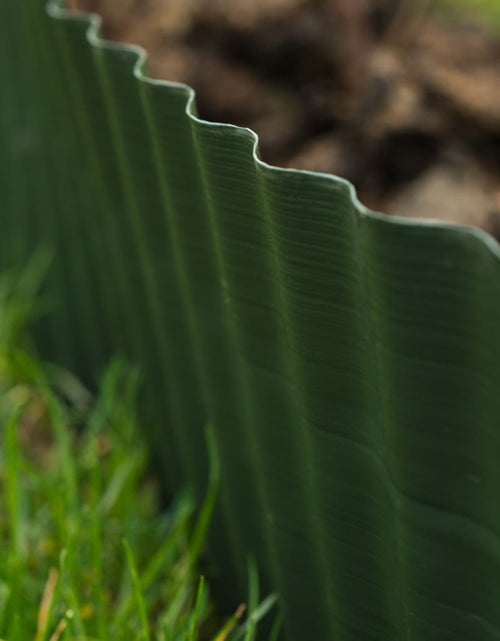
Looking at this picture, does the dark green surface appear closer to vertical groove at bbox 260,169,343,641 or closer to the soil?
vertical groove at bbox 260,169,343,641

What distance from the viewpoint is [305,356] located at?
3.51ft

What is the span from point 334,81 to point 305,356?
152 cm

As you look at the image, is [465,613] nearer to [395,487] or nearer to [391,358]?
[395,487]

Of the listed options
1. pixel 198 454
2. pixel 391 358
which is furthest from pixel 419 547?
pixel 198 454

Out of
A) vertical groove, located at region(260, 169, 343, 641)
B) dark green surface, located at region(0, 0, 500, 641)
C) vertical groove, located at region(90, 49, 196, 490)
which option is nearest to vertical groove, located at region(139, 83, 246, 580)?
dark green surface, located at region(0, 0, 500, 641)

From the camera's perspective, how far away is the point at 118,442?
196 centimetres

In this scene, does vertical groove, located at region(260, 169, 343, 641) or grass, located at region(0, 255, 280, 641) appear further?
grass, located at region(0, 255, 280, 641)

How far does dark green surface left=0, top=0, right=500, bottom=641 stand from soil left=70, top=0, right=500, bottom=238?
66 cm

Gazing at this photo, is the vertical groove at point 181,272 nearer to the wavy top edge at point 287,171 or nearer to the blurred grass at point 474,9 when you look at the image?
the wavy top edge at point 287,171

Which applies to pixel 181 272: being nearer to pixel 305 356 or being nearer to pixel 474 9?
pixel 305 356

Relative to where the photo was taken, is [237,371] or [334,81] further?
[334,81]

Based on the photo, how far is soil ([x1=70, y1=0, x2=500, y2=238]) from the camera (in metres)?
2.20

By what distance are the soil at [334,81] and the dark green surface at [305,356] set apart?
2.15 feet

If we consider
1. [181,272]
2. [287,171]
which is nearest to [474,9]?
[181,272]
